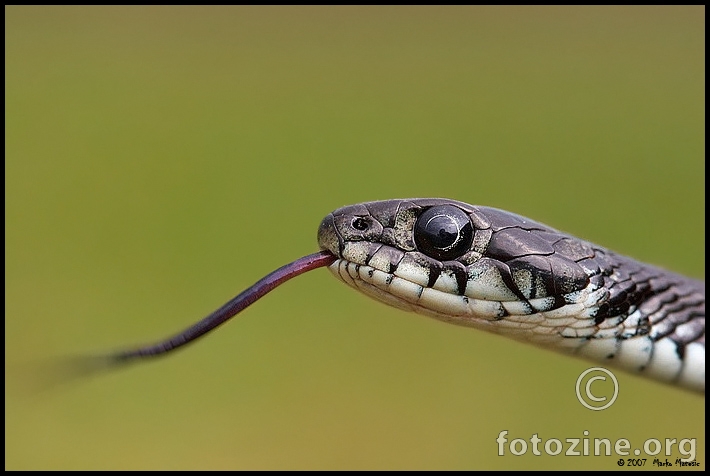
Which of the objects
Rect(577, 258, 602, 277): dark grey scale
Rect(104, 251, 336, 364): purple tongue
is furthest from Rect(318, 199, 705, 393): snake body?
Rect(104, 251, 336, 364): purple tongue

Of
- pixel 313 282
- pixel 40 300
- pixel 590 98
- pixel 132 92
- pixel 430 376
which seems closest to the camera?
pixel 430 376

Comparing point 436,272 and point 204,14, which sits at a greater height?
point 204,14

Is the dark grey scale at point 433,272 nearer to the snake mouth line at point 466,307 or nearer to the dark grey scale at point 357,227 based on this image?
the snake mouth line at point 466,307

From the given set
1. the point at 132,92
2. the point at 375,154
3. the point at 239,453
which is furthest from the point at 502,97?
the point at 239,453

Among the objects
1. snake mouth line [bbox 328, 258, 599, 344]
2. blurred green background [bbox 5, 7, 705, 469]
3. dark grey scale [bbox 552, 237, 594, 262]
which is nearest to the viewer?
snake mouth line [bbox 328, 258, 599, 344]

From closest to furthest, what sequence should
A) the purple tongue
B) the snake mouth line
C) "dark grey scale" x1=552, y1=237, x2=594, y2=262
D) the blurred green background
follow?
the purple tongue → the snake mouth line → "dark grey scale" x1=552, y1=237, x2=594, y2=262 → the blurred green background

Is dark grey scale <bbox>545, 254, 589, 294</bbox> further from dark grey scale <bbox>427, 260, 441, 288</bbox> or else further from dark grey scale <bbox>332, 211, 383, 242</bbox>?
dark grey scale <bbox>332, 211, 383, 242</bbox>

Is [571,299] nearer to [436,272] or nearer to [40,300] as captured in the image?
[436,272]
